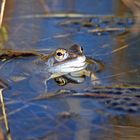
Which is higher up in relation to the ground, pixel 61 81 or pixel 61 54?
pixel 61 54

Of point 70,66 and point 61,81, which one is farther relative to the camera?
point 70,66

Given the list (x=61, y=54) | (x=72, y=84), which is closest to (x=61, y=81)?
(x=72, y=84)

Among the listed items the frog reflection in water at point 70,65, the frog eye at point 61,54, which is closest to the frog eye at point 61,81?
the frog reflection in water at point 70,65

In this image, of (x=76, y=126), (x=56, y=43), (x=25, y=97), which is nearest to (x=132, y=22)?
(x=56, y=43)

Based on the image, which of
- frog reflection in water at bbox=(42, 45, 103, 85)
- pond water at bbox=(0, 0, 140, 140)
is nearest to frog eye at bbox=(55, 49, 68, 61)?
frog reflection in water at bbox=(42, 45, 103, 85)

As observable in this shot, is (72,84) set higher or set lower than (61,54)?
lower

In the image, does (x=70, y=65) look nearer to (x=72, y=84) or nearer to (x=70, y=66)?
(x=70, y=66)

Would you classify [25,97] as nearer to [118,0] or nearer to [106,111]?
[106,111]

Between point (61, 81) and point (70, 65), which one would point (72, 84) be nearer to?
point (61, 81)
